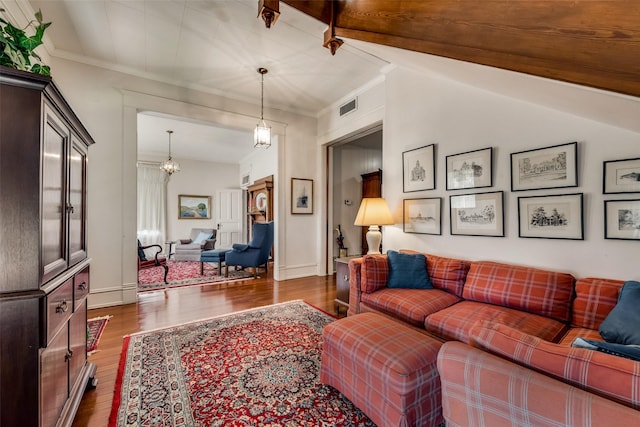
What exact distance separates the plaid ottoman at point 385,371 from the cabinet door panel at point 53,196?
1.51 meters

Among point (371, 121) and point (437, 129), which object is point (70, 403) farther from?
point (371, 121)

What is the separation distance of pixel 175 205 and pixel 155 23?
593 cm

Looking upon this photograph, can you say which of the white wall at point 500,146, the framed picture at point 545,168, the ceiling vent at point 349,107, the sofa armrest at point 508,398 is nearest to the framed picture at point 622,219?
the white wall at point 500,146

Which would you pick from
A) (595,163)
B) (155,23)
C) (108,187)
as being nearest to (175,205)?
(108,187)

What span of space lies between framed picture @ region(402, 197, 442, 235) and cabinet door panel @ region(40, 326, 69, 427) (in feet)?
10.2

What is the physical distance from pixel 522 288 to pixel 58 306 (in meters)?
2.88

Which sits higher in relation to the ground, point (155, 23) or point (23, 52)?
point (155, 23)

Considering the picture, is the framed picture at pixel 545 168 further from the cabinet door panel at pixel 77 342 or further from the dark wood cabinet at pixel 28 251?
the cabinet door panel at pixel 77 342

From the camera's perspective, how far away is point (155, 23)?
2.63m

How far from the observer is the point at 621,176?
1.86m

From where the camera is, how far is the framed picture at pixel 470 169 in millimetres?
2548

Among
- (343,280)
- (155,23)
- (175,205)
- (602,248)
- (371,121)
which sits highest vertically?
(155,23)

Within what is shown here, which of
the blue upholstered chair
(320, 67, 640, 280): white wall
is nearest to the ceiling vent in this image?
(320, 67, 640, 280): white wall

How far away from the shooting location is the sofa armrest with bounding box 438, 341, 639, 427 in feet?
1.97
